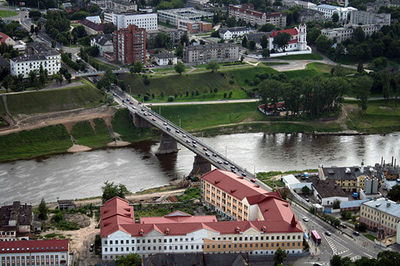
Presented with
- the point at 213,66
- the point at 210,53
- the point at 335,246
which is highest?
the point at 210,53

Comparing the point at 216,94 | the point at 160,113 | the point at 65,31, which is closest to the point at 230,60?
the point at 216,94

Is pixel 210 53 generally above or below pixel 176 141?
above

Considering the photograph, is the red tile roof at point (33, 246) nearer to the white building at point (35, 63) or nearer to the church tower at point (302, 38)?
the white building at point (35, 63)

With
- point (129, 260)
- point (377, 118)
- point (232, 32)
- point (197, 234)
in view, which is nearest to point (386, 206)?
point (197, 234)

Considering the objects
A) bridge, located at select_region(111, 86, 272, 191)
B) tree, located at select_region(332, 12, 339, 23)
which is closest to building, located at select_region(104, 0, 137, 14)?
tree, located at select_region(332, 12, 339, 23)

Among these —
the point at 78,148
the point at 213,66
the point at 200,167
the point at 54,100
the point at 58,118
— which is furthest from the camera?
the point at 213,66

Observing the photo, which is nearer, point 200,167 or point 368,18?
point 200,167

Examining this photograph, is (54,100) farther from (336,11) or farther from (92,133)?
(336,11)

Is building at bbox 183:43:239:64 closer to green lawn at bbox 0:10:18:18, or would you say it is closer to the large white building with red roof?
green lawn at bbox 0:10:18:18
